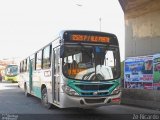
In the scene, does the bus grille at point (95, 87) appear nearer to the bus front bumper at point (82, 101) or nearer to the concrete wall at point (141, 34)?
the bus front bumper at point (82, 101)

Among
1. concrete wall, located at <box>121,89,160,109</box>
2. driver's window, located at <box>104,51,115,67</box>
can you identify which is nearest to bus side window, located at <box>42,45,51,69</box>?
driver's window, located at <box>104,51,115,67</box>

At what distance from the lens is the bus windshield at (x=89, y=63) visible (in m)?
12.0

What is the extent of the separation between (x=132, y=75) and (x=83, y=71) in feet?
28.2

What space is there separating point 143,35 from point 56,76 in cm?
835

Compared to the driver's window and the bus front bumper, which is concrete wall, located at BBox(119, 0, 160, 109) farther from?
the bus front bumper

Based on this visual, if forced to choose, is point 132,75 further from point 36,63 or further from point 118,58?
point 118,58

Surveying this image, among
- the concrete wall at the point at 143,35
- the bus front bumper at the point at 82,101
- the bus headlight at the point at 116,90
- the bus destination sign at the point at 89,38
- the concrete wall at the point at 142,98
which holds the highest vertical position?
the concrete wall at the point at 143,35

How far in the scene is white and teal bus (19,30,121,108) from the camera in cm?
1183

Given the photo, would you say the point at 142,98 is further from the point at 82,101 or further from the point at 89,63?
the point at 82,101

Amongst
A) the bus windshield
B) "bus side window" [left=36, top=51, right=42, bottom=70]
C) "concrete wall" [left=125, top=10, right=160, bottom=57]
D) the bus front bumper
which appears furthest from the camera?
"concrete wall" [left=125, top=10, right=160, bottom=57]

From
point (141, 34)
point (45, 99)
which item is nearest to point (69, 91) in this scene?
point (45, 99)

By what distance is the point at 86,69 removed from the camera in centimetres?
1209

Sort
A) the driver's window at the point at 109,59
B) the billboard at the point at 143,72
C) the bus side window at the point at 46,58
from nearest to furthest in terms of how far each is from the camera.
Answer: the driver's window at the point at 109,59
the bus side window at the point at 46,58
the billboard at the point at 143,72

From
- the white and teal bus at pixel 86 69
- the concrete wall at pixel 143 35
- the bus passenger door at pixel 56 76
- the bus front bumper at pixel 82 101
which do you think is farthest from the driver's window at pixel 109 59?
the concrete wall at pixel 143 35
